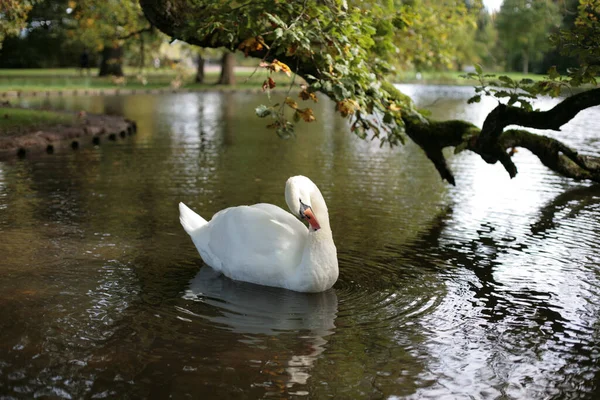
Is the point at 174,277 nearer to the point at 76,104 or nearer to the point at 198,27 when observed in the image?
the point at 198,27

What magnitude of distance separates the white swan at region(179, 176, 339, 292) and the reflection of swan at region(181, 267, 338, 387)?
10cm


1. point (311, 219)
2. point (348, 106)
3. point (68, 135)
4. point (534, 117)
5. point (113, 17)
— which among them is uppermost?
point (113, 17)

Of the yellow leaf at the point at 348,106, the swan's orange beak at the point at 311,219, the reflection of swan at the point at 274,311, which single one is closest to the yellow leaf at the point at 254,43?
the yellow leaf at the point at 348,106

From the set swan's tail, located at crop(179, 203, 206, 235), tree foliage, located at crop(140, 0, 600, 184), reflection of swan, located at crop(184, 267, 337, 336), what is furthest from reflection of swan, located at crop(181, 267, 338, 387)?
tree foliage, located at crop(140, 0, 600, 184)

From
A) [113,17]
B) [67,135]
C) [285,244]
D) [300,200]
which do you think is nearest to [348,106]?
[300,200]

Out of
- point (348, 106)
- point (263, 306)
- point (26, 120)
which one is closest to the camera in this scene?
point (263, 306)

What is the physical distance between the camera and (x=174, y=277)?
7.76 metres

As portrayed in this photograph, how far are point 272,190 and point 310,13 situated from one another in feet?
12.1

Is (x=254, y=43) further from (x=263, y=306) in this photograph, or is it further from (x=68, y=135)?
(x=68, y=135)

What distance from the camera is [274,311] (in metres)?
6.78

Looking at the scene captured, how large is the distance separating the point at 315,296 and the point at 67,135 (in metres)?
12.5

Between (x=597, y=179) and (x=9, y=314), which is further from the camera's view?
(x=597, y=179)

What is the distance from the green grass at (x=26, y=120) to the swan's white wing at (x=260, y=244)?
11.1 meters

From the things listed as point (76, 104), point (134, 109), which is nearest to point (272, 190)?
point (134, 109)
